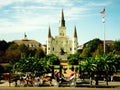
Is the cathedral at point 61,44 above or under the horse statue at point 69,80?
above

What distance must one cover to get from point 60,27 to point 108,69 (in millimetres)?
144814

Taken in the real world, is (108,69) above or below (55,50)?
below

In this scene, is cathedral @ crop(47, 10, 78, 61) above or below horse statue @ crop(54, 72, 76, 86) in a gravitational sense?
above

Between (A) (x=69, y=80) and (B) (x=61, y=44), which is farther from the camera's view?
(B) (x=61, y=44)

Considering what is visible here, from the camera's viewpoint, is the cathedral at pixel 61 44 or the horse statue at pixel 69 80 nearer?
the horse statue at pixel 69 80

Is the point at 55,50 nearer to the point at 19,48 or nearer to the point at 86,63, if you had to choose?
the point at 19,48

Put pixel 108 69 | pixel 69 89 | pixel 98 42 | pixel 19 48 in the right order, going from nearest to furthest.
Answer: pixel 69 89 < pixel 108 69 < pixel 19 48 < pixel 98 42

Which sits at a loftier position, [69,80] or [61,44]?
[61,44]

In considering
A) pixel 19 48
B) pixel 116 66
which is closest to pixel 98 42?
pixel 19 48

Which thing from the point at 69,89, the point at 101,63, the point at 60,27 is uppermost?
the point at 60,27

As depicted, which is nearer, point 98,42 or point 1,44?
point 1,44

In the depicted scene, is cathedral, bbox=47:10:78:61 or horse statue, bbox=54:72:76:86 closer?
horse statue, bbox=54:72:76:86

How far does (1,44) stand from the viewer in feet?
436

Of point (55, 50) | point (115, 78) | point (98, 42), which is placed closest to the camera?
point (115, 78)
